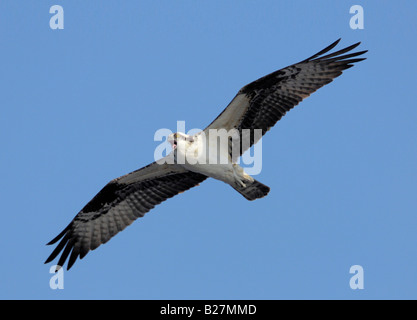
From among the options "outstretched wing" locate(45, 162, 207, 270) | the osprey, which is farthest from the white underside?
"outstretched wing" locate(45, 162, 207, 270)

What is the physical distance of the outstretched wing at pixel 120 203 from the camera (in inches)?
488

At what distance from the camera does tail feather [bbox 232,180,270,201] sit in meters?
11.6

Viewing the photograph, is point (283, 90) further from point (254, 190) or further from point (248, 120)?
point (254, 190)

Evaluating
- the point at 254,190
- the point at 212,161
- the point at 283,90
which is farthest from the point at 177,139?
the point at 283,90

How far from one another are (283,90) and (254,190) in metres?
1.75

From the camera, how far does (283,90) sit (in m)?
11.6

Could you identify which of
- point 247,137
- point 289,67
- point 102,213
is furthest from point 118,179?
point 289,67

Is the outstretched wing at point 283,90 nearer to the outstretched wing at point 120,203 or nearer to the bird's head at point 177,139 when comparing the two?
the bird's head at point 177,139

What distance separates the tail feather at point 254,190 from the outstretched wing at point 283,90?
2.78 ft

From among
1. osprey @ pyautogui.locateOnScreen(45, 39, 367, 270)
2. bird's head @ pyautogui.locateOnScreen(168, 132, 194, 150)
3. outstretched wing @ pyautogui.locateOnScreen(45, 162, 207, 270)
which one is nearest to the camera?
bird's head @ pyautogui.locateOnScreen(168, 132, 194, 150)

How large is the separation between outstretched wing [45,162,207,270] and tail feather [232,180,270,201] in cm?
101

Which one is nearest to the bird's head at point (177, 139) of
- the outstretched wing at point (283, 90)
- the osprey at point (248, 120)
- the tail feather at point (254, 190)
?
the osprey at point (248, 120)

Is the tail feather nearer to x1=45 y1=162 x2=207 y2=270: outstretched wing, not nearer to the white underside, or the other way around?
the white underside
